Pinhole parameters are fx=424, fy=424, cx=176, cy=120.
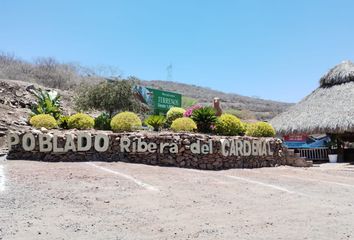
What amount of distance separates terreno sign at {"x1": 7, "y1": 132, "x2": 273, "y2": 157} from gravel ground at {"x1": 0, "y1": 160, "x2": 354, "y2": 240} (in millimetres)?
813

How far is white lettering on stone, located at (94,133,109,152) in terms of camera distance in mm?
14031

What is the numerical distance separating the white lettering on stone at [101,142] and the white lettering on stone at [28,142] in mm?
1966

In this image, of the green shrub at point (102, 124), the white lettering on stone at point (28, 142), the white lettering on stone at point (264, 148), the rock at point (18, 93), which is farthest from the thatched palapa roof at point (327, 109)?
the rock at point (18, 93)

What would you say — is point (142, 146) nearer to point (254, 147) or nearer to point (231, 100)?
point (254, 147)

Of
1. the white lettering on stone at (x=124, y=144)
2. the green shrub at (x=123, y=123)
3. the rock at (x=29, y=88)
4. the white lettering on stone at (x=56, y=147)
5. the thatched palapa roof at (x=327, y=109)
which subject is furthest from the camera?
the rock at (x=29, y=88)

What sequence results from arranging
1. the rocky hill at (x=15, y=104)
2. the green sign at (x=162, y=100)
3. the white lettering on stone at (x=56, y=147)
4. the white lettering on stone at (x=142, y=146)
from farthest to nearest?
the rocky hill at (x=15, y=104) < the green sign at (x=162, y=100) < the white lettering on stone at (x=142, y=146) < the white lettering on stone at (x=56, y=147)

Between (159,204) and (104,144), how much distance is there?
5793 millimetres

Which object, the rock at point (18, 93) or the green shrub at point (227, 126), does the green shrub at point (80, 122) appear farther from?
the rock at point (18, 93)

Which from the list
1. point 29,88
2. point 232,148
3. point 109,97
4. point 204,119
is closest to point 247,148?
point 232,148

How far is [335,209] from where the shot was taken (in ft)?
30.3

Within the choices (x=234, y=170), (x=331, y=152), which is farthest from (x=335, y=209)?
(x=331, y=152)

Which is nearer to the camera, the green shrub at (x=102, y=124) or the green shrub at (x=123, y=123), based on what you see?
the green shrub at (x=123, y=123)

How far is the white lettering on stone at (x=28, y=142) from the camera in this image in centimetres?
1330

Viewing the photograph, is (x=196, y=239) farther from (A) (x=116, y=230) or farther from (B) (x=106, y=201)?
(B) (x=106, y=201)
